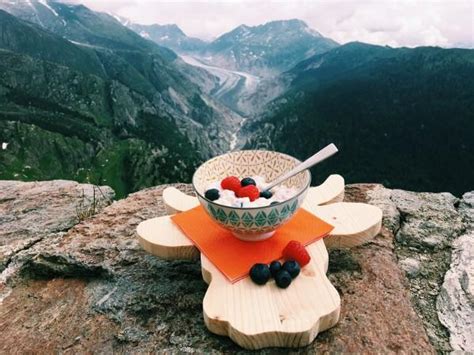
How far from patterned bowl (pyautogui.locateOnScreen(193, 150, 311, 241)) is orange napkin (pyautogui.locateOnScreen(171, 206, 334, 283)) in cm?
14

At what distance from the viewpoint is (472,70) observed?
169750 mm

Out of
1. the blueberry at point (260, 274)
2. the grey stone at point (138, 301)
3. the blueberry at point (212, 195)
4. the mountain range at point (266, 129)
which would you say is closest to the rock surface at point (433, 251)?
the grey stone at point (138, 301)

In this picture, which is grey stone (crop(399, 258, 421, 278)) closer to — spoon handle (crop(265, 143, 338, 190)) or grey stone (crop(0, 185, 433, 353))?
grey stone (crop(0, 185, 433, 353))

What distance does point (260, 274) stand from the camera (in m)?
4.02

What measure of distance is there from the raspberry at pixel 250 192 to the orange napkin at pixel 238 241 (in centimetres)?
59

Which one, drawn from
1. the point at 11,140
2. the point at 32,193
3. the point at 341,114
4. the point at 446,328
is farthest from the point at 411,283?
the point at 341,114

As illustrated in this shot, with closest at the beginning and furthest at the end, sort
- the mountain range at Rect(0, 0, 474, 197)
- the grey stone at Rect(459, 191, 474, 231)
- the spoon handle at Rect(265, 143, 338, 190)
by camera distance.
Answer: the spoon handle at Rect(265, 143, 338, 190), the grey stone at Rect(459, 191, 474, 231), the mountain range at Rect(0, 0, 474, 197)

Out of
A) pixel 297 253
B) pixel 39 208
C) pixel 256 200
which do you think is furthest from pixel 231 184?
pixel 39 208

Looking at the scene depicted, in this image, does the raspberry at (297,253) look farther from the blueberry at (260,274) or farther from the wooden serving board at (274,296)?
the blueberry at (260,274)

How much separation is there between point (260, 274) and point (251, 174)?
1.76 m

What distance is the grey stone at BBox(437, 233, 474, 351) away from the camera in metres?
3.92

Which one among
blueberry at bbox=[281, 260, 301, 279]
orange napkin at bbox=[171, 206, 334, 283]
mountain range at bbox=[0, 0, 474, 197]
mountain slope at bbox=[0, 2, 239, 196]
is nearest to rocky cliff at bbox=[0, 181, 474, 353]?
orange napkin at bbox=[171, 206, 334, 283]

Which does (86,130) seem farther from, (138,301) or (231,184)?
(231,184)

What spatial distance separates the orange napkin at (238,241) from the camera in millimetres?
4293
